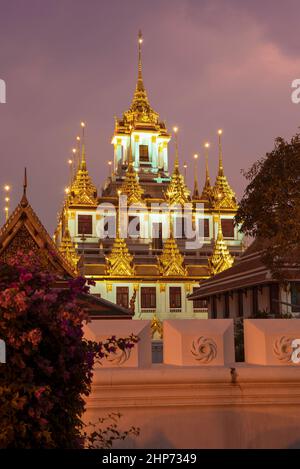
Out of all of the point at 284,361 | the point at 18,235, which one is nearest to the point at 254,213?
the point at 284,361

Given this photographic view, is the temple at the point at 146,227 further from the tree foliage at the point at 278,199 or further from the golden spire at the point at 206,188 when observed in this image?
the tree foliage at the point at 278,199

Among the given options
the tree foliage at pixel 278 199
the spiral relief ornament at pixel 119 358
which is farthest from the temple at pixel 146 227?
the spiral relief ornament at pixel 119 358

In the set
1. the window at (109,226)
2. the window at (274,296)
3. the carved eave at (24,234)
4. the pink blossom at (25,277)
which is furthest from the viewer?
the window at (109,226)

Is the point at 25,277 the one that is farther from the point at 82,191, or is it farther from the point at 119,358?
the point at 82,191

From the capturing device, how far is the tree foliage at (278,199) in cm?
1361

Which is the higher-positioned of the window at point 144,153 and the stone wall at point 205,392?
the window at point 144,153

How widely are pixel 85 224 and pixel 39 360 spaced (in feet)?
173

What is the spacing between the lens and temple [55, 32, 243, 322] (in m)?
50.3

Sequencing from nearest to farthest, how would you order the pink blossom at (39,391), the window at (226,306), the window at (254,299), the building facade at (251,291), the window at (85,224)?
1. the pink blossom at (39,391)
2. the building facade at (251,291)
3. the window at (254,299)
4. the window at (226,306)
5. the window at (85,224)

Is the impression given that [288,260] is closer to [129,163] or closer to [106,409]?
[106,409]

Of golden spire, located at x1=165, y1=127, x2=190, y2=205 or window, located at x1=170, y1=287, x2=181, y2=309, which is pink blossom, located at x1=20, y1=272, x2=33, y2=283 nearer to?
window, located at x1=170, y1=287, x2=181, y2=309

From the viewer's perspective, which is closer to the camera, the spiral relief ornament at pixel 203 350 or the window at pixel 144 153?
the spiral relief ornament at pixel 203 350

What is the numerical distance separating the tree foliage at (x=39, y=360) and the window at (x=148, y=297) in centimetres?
4589

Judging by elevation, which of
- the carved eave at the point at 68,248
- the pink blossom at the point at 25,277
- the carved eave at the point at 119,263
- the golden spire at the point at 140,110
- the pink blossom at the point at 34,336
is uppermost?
the golden spire at the point at 140,110
